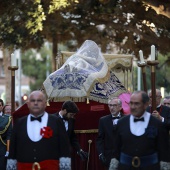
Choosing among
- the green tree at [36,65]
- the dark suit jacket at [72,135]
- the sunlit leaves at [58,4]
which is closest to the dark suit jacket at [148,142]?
the dark suit jacket at [72,135]

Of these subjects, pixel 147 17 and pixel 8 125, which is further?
pixel 147 17

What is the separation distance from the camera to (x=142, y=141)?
34.1ft

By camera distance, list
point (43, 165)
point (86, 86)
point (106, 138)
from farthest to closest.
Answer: point (86, 86)
point (106, 138)
point (43, 165)

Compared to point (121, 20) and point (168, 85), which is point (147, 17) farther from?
point (168, 85)

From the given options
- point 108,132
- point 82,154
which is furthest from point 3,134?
point 108,132

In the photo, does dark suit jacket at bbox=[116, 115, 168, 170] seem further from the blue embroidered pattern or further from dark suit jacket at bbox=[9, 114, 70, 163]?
the blue embroidered pattern

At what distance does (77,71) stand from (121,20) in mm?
10846

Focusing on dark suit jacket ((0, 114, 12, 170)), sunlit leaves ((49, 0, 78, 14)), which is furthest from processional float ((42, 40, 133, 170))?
sunlit leaves ((49, 0, 78, 14))

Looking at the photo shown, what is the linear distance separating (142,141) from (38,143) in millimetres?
1351

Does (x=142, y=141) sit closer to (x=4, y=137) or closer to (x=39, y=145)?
(x=39, y=145)

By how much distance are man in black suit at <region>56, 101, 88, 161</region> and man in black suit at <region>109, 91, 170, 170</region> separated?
358cm

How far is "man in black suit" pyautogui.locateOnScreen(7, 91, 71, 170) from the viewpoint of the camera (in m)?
10.6

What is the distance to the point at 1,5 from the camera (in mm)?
23875

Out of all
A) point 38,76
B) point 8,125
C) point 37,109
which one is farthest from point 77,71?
point 38,76
